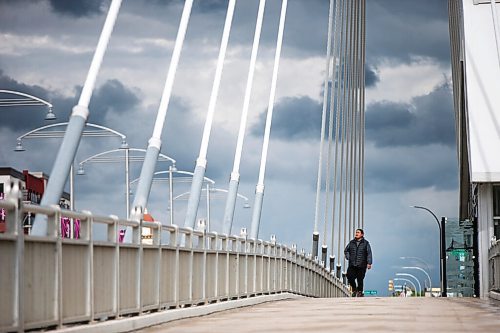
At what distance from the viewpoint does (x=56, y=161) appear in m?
14.6

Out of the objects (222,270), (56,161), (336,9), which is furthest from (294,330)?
(336,9)

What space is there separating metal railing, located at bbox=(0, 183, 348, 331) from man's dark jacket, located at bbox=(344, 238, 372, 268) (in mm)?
7744

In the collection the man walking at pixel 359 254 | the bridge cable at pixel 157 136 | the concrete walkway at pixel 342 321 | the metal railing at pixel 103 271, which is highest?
the bridge cable at pixel 157 136

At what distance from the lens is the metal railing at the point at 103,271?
1152 cm

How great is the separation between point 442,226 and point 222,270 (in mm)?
36764

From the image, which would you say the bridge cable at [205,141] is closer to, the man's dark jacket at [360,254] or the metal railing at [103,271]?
the metal railing at [103,271]

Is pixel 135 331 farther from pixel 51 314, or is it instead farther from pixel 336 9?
pixel 336 9

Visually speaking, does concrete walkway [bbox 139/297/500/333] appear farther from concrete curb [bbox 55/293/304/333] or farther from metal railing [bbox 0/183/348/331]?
metal railing [bbox 0/183/348/331]

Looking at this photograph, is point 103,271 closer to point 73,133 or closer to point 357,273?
point 73,133

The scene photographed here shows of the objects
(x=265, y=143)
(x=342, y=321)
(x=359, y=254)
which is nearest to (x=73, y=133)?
(x=342, y=321)

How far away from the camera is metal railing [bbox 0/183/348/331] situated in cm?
1152

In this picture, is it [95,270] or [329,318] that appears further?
[329,318]

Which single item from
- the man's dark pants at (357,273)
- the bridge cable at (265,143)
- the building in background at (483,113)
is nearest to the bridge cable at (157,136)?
the bridge cable at (265,143)

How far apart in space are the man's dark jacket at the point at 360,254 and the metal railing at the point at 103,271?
7.74 meters
